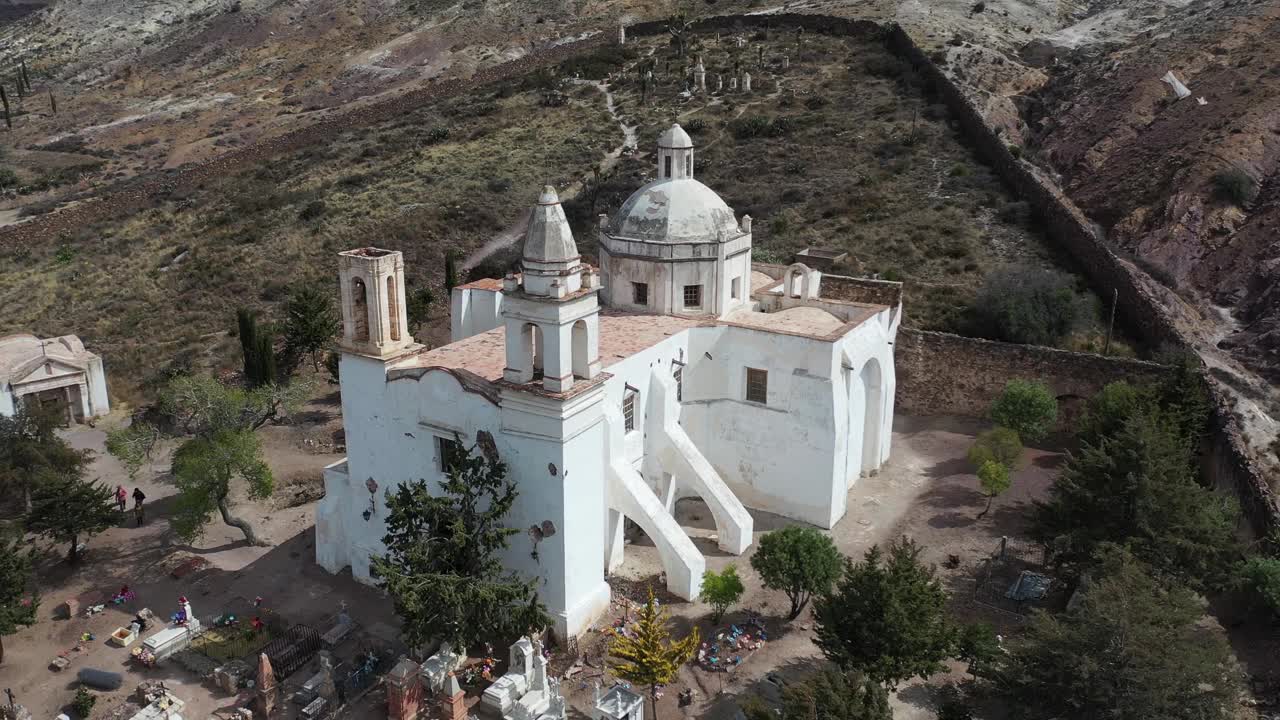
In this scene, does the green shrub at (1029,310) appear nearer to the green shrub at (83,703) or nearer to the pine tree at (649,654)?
the pine tree at (649,654)

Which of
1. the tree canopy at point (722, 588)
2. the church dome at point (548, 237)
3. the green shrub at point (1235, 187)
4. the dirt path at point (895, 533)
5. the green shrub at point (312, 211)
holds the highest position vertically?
the church dome at point (548, 237)

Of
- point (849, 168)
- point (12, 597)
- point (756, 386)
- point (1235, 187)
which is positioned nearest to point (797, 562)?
point (756, 386)

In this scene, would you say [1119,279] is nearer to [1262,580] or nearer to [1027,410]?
[1027,410]

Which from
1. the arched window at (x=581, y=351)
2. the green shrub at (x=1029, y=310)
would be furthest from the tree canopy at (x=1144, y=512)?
the green shrub at (x=1029, y=310)

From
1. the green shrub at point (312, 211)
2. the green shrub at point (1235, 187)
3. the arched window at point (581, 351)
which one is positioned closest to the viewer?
the arched window at point (581, 351)

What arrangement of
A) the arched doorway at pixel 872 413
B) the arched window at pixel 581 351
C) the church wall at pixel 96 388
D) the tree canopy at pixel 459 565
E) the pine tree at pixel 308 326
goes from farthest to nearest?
the pine tree at pixel 308 326 < the church wall at pixel 96 388 < the arched doorway at pixel 872 413 < the arched window at pixel 581 351 < the tree canopy at pixel 459 565

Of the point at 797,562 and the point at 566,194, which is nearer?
the point at 797,562

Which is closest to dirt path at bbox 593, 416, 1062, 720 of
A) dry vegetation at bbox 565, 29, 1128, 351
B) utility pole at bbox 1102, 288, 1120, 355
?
utility pole at bbox 1102, 288, 1120, 355

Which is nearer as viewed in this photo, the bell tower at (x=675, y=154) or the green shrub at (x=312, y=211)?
the bell tower at (x=675, y=154)
